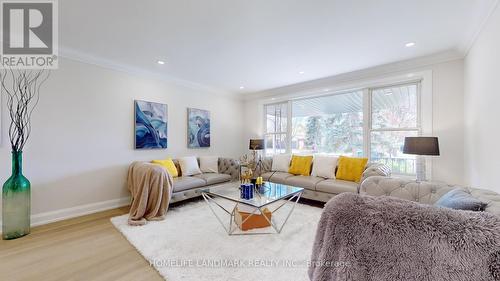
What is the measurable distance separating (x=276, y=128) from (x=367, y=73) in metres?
2.36

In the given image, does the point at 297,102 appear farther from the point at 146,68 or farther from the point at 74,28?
the point at 74,28

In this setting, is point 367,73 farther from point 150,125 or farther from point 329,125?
point 150,125

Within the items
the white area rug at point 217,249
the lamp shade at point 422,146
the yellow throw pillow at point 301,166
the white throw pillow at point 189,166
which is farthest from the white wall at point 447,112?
the white throw pillow at point 189,166

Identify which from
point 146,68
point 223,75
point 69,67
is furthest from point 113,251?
point 223,75

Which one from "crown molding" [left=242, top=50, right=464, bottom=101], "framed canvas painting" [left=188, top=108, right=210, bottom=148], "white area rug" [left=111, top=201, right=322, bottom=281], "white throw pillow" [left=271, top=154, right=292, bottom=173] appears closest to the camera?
"white area rug" [left=111, top=201, right=322, bottom=281]

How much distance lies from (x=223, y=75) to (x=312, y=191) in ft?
9.01

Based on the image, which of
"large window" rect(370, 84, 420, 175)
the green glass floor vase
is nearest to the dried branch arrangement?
the green glass floor vase

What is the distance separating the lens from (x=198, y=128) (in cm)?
470

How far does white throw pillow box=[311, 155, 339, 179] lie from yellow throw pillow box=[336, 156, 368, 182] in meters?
0.12

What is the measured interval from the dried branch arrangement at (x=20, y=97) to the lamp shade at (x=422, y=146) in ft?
16.6

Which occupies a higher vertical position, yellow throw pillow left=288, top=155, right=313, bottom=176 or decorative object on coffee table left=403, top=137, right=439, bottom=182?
decorative object on coffee table left=403, top=137, right=439, bottom=182

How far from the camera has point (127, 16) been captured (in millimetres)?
2172

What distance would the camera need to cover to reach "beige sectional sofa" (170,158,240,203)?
3.33m

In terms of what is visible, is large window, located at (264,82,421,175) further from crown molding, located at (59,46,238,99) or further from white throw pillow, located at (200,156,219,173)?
crown molding, located at (59,46,238,99)
